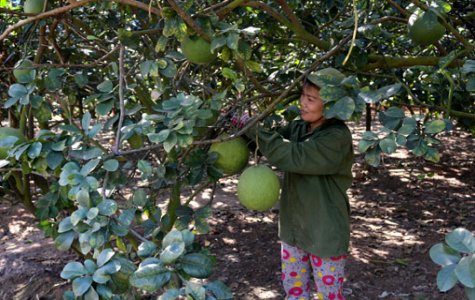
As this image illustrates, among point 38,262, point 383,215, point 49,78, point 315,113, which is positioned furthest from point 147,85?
point 383,215

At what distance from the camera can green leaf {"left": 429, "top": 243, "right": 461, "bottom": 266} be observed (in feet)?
3.89

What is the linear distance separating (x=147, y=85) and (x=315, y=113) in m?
1.26

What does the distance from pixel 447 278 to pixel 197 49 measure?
105 centimetres

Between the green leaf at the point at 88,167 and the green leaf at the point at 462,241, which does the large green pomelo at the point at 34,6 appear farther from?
the green leaf at the point at 462,241

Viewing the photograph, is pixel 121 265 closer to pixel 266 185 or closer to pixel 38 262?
pixel 266 185

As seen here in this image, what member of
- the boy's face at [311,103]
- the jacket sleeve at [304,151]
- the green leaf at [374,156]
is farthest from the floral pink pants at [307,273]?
the green leaf at [374,156]

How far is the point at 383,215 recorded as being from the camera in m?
4.85

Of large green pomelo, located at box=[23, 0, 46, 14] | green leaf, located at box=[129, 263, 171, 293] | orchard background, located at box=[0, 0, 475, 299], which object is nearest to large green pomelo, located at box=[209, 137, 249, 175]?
orchard background, located at box=[0, 0, 475, 299]

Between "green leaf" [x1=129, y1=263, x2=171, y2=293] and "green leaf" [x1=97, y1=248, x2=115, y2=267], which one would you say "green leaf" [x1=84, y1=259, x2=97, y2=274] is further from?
"green leaf" [x1=129, y1=263, x2=171, y2=293]

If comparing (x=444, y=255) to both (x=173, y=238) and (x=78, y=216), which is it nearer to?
(x=173, y=238)

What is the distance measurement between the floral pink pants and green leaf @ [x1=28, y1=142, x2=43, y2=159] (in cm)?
136

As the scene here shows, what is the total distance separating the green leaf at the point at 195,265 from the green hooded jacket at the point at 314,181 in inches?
31.5

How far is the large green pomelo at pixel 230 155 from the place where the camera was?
6.31 feet

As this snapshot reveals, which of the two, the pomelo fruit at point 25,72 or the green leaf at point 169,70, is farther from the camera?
the pomelo fruit at point 25,72
